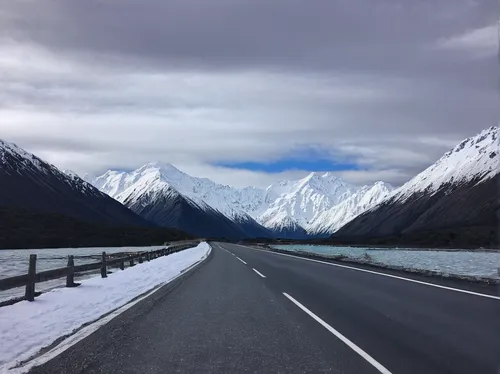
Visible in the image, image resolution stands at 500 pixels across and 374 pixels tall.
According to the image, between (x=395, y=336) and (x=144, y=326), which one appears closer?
(x=395, y=336)

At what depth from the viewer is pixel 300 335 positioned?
30.8 feet

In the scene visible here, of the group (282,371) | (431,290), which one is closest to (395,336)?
(282,371)

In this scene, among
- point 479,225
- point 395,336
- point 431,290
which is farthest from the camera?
point 479,225

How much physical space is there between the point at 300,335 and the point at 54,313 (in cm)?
596

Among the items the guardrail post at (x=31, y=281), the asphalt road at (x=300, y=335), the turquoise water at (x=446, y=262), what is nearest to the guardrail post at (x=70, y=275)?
the guardrail post at (x=31, y=281)

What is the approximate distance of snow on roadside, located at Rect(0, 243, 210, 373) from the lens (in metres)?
8.66

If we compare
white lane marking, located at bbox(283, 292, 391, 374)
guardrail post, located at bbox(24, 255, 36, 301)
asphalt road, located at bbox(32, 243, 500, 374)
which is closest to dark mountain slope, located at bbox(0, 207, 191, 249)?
guardrail post, located at bbox(24, 255, 36, 301)

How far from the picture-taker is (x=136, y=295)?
1595 centimetres

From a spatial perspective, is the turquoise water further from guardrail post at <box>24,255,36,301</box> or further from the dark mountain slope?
the dark mountain slope

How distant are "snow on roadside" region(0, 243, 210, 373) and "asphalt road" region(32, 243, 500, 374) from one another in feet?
2.47

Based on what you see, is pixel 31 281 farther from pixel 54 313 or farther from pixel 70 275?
pixel 70 275

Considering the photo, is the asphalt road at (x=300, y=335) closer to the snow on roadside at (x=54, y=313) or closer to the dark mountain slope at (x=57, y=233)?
the snow on roadside at (x=54, y=313)

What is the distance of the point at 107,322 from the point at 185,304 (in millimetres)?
2943

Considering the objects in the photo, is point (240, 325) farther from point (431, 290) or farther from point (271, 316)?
point (431, 290)
